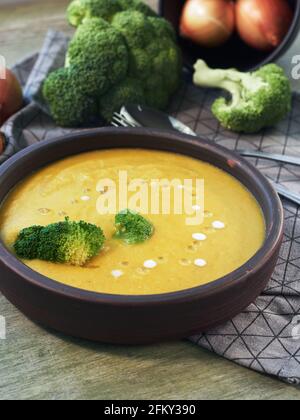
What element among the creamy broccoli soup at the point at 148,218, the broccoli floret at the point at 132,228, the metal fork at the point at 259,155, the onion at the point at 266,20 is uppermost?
the onion at the point at 266,20

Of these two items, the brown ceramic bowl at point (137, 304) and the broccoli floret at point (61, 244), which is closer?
the brown ceramic bowl at point (137, 304)

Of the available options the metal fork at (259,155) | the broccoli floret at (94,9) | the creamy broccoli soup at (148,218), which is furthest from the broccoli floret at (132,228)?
the broccoli floret at (94,9)

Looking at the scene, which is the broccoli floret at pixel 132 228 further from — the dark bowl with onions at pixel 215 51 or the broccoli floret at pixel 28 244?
the dark bowl with onions at pixel 215 51

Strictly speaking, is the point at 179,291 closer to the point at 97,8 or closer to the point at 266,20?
the point at 97,8

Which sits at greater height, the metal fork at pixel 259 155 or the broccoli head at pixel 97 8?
the broccoli head at pixel 97 8

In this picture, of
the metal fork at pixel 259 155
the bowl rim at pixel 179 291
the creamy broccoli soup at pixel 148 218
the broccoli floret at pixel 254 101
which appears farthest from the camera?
the broccoli floret at pixel 254 101

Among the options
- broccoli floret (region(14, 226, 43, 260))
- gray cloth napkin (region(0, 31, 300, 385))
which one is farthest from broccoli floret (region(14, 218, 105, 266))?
gray cloth napkin (region(0, 31, 300, 385))

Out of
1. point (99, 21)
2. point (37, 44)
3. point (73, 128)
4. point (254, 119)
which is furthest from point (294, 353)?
point (37, 44)

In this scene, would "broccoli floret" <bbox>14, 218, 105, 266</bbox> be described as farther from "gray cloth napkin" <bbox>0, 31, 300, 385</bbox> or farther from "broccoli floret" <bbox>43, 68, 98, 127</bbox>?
"broccoli floret" <bbox>43, 68, 98, 127</bbox>
